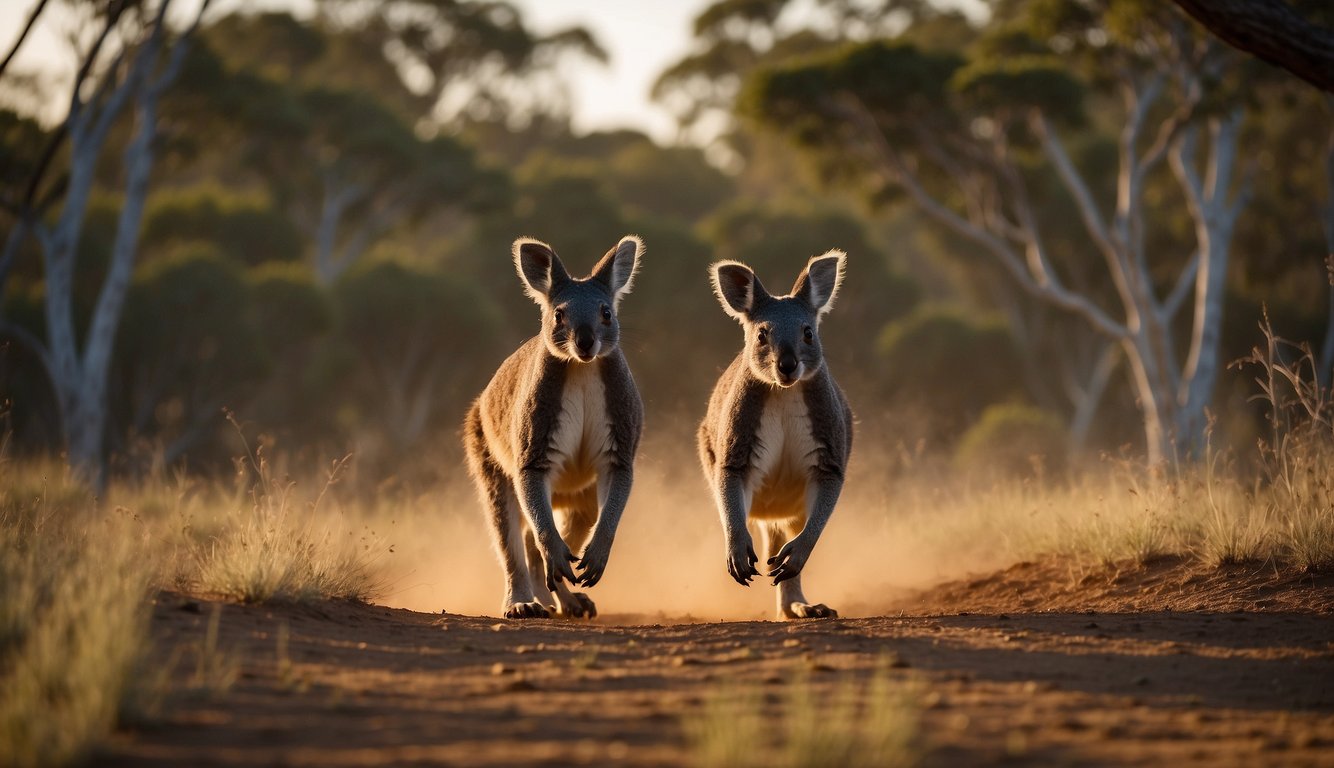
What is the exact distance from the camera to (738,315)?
9594 mm

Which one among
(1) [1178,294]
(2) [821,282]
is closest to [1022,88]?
(1) [1178,294]

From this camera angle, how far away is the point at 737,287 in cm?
956

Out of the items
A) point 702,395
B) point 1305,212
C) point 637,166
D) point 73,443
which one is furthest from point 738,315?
point 637,166

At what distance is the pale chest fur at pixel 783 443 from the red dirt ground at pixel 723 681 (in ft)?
4.00

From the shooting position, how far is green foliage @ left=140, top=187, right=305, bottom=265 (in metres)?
35.0

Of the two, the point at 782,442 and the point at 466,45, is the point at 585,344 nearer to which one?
the point at 782,442

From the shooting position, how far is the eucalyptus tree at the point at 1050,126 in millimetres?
21562

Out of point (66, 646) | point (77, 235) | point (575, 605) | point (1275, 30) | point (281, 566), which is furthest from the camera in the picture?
point (77, 235)

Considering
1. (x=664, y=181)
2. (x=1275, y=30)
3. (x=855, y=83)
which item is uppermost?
(x=664, y=181)

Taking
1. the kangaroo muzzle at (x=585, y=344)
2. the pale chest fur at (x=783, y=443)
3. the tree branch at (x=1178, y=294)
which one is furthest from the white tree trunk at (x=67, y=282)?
the tree branch at (x=1178, y=294)

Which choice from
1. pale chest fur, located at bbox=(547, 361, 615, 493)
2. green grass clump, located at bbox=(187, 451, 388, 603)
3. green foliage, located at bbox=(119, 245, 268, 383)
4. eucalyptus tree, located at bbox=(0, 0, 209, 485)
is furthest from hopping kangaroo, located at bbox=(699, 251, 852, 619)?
green foliage, located at bbox=(119, 245, 268, 383)

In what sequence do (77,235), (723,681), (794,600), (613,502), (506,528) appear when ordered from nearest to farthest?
(723,681)
(613,502)
(794,600)
(506,528)
(77,235)

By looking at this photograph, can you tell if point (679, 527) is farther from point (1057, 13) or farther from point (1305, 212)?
point (1305, 212)

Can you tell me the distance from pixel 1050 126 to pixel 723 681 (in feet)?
66.0
